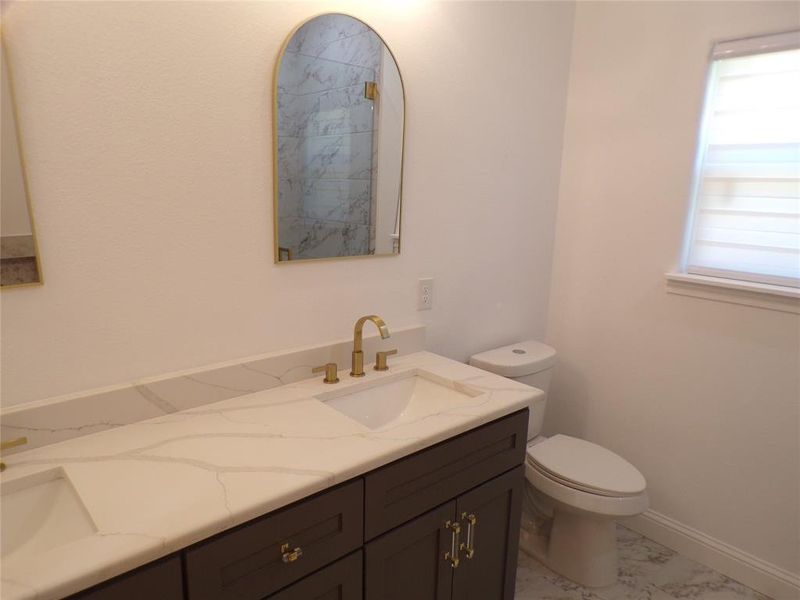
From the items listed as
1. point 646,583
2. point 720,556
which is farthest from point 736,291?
point 646,583

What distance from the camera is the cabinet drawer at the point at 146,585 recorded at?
0.83 metres

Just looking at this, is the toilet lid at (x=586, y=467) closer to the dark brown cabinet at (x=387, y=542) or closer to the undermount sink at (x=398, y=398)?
the dark brown cabinet at (x=387, y=542)

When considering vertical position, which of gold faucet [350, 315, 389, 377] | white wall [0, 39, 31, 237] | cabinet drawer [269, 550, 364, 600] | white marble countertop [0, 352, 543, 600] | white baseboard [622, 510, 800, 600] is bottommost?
white baseboard [622, 510, 800, 600]

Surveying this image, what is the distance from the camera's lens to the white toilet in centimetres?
185

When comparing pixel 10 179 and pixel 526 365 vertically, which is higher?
pixel 10 179

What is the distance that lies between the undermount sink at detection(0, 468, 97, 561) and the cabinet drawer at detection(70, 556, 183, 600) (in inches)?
6.9

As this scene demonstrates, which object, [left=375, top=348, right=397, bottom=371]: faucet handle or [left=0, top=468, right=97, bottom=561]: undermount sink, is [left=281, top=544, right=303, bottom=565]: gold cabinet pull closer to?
[left=0, top=468, right=97, bottom=561]: undermount sink

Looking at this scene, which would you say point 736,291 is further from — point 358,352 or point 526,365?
point 358,352

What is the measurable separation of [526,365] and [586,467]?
43cm

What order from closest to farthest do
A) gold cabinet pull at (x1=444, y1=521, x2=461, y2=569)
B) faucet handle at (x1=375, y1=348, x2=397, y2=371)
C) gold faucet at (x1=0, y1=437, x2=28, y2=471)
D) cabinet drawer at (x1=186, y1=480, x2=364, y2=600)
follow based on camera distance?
1. cabinet drawer at (x1=186, y1=480, x2=364, y2=600)
2. gold faucet at (x1=0, y1=437, x2=28, y2=471)
3. gold cabinet pull at (x1=444, y1=521, x2=461, y2=569)
4. faucet handle at (x1=375, y1=348, x2=397, y2=371)

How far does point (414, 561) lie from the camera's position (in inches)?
52.6

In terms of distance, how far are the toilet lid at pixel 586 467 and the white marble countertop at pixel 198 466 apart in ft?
1.88

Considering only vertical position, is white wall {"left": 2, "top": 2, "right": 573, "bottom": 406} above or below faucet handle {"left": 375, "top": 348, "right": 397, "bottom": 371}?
above

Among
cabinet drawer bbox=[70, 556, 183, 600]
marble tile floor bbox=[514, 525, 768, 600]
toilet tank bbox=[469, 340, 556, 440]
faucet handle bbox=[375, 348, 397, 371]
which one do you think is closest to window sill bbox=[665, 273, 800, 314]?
toilet tank bbox=[469, 340, 556, 440]
